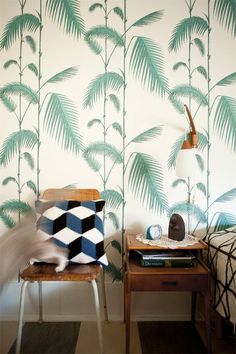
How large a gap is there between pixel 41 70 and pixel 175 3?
98 centimetres

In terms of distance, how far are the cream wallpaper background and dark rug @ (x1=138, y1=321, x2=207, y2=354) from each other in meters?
0.08

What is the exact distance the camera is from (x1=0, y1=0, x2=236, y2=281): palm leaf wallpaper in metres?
1.70

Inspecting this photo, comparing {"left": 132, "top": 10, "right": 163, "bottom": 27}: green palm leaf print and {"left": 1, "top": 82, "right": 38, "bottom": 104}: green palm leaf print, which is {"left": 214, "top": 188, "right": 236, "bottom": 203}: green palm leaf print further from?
{"left": 1, "top": 82, "right": 38, "bottom": 104}: green palm leaf print

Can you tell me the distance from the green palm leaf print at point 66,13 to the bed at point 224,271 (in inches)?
61.9

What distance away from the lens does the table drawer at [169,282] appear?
1.28 meters

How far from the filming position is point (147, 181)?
1.71 meters

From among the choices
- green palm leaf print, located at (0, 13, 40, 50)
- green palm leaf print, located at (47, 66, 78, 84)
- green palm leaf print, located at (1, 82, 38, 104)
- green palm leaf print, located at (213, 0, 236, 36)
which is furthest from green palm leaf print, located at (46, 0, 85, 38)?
green palm leaf print, located at (213, 0, 236, 36)

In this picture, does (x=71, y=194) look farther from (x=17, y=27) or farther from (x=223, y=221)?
(x=17, y=27)

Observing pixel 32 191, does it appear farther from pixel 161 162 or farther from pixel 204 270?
pixel 204 270

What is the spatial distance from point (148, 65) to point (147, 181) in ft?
2.51

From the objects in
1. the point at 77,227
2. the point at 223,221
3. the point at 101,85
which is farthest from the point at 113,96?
the point at 223,221

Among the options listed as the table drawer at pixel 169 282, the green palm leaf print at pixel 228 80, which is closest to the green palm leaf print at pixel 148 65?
the green palm leaf print at pixel 228 80

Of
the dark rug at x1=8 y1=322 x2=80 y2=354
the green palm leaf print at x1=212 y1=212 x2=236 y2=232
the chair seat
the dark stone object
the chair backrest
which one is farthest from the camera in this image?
the green palm leaf print at x1=212 y1=212 x2=236 y2=232

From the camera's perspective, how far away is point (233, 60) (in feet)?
5.64
